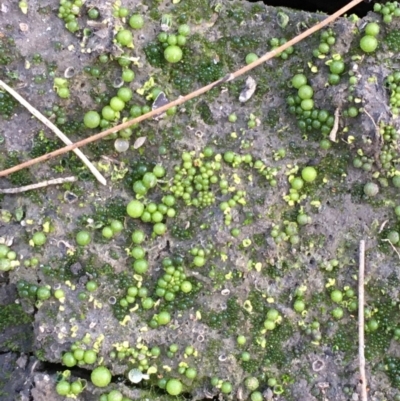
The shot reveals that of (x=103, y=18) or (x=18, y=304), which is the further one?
(x=18, y=304)

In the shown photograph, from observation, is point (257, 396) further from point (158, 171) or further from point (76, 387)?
point (158, 171)

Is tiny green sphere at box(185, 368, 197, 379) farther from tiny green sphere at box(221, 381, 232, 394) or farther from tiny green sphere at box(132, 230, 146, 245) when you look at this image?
tiny green sphere at box(132, 230, 146, 245)

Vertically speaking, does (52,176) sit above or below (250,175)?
below

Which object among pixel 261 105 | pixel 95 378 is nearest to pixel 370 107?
pixel 261 105

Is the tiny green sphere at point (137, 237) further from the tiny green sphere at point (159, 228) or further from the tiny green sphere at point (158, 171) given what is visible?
the tiny green sphere at point (158, 171)

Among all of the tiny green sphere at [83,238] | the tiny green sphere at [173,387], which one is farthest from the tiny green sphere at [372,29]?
the tiny green sphere at [173,387]

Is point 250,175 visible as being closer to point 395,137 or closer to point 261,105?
point 261,105

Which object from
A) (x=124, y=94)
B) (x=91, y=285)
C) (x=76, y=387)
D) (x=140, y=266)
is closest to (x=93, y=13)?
(x=124, y=94)
